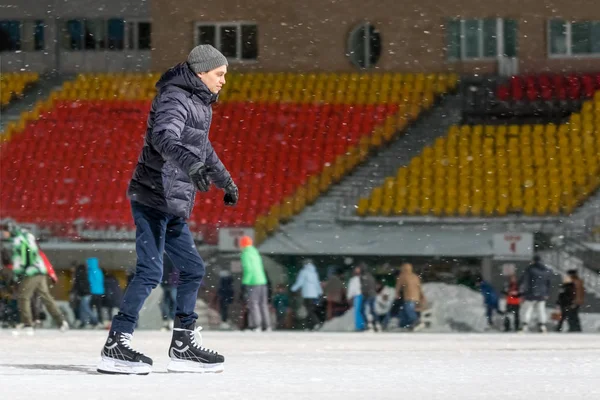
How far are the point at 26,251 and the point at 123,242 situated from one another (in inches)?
71.9

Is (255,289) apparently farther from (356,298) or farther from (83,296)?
(83,296)

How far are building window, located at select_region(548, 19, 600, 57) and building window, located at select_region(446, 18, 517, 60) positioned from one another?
19.8 inches

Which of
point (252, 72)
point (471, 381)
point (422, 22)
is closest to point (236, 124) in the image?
point (252, 72)

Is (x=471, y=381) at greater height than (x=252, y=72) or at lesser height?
lesser

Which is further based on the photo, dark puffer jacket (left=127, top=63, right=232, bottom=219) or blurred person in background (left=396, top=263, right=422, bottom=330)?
blurred person in background (left=396, top=263, right=422, bottom=330)

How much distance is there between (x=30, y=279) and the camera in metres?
11.4

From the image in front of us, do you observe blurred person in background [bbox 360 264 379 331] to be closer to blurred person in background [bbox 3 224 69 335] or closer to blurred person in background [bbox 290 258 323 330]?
blurred person in background [bbox 290 258 323 330]

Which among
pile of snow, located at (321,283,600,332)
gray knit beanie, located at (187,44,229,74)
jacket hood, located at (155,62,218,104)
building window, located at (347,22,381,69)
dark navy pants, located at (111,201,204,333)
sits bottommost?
pile of snow, located at (321,283,600,332)

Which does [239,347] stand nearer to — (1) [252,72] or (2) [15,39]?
(1) [252,72]

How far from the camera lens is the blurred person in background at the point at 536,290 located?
11.8 m

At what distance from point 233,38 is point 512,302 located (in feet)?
20.2

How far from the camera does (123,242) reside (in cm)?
1302

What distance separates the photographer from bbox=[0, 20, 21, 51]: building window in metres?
18.2

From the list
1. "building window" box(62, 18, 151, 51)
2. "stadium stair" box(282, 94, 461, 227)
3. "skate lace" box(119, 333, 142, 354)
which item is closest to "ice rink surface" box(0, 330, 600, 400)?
"skate lace" box(119, 333, 142, 354)
